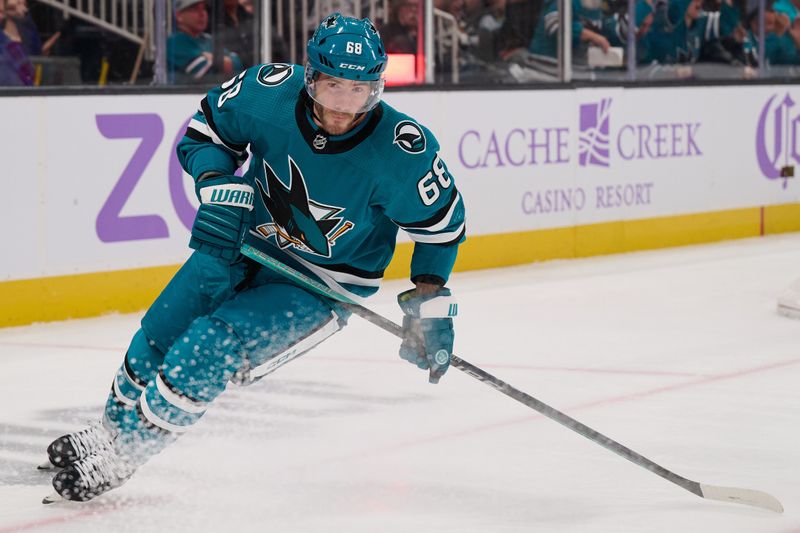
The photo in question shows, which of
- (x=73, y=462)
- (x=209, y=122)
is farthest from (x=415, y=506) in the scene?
(x=209, y=122)

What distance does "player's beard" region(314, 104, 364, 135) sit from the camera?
3.00 m

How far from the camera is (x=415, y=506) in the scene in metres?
3.10

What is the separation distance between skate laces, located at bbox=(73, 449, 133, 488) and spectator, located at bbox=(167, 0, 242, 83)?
130 inches

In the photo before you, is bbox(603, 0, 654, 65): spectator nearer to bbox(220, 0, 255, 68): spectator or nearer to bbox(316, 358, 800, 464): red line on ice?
bbox(220, 0, 255, 68): spectator

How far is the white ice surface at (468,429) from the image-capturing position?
304 centimetres

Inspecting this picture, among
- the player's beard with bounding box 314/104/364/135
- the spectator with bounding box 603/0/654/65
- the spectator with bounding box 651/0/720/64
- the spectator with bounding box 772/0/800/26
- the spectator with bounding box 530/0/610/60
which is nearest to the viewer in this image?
the player's beard with bounding box 314/104/364/135

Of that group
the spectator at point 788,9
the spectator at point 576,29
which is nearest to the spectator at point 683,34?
the spectator at point 576,29

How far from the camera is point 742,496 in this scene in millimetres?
3082

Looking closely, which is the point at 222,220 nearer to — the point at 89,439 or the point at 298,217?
the point at 298,217

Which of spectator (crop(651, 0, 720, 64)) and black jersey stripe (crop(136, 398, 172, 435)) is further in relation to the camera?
spectator (crop(651, 0, 720, 64))

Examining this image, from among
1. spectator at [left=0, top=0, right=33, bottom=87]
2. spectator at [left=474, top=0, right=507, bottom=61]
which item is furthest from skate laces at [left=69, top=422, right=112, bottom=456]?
spectator at [left=474, top=0, right=507, bottom=61]

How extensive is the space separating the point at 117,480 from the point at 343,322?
1.91 ft

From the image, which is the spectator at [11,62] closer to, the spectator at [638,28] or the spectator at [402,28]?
the spectator at [402,28]

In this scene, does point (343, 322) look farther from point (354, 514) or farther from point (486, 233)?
point (486, 233)
